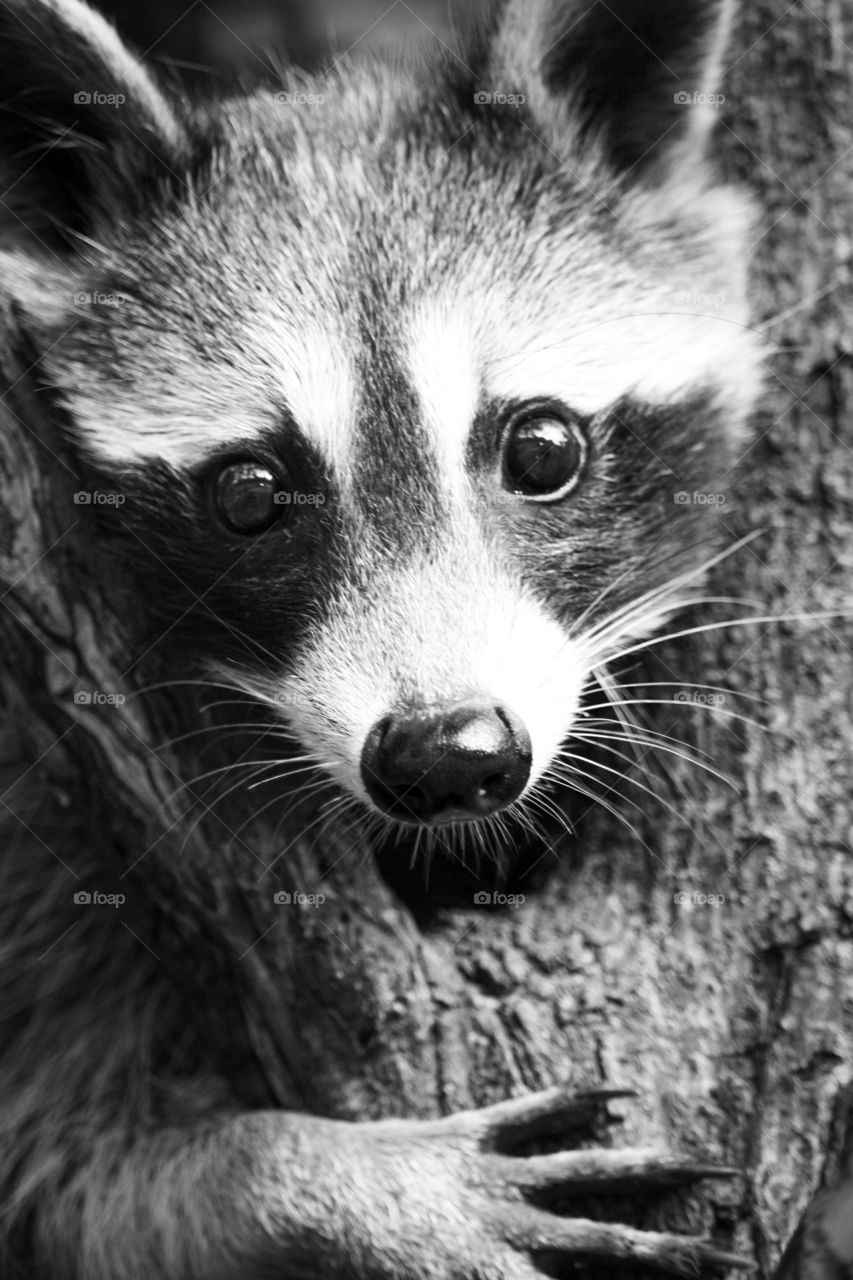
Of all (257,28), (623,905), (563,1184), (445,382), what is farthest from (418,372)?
(257,28)

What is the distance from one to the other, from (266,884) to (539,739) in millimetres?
534

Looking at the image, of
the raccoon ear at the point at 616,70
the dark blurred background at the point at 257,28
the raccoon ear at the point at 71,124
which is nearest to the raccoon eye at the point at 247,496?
the raccoon ear at the point at 71,124

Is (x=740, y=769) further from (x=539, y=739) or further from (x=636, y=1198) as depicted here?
(x=636, y=1198)

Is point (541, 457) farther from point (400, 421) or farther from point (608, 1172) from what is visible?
point (608, 1172)

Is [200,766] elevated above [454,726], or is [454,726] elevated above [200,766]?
[454,726]

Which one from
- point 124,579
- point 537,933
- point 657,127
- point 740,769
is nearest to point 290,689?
point 124,579

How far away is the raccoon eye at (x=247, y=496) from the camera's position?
2217 mm

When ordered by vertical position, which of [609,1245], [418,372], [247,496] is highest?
[418,372]

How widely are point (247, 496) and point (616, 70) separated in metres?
1.09

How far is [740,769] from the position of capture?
7.64ft

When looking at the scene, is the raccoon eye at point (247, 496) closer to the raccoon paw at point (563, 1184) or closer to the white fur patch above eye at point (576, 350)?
the white fur patch above eye at point (576, 350)

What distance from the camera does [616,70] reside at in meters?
2.43

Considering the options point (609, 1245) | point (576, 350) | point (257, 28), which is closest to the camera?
point (609, 1245)

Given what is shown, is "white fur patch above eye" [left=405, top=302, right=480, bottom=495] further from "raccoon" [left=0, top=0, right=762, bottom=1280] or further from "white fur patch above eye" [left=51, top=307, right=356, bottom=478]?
"white fur patch above eye" [left=51, top=307, right=356, bottom=478]
